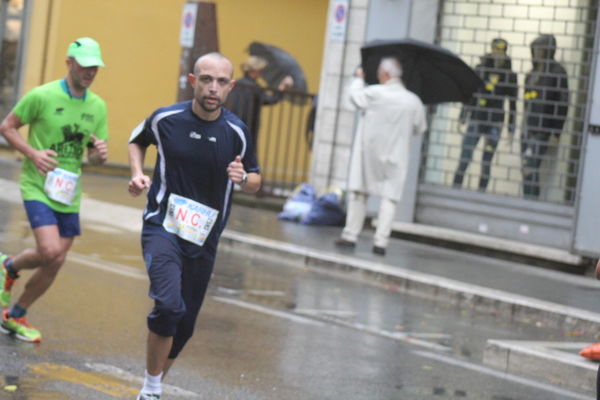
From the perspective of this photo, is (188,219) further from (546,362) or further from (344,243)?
(344,243)

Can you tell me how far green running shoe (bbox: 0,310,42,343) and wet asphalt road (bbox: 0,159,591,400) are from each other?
90 mm

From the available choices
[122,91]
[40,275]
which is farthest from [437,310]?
[122,91]

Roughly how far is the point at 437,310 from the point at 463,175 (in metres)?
5.07

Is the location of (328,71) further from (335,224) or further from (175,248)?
(175,248)

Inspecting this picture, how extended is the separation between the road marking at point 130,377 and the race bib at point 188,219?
3.23 ft

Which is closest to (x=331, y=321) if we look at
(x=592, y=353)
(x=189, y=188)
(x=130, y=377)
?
(x=592, y=353)

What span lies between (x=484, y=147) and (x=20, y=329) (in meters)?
9.39

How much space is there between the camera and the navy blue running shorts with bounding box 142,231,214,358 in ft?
20.2

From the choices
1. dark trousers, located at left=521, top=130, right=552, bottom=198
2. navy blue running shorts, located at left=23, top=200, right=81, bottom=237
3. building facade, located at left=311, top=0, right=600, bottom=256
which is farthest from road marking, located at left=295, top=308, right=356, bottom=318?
dark trousers, located at left=521, top=130, right=552, bottom=198

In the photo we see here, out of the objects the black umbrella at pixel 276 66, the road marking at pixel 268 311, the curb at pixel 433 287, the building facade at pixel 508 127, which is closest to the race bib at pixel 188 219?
the road marking at pixel 268 311

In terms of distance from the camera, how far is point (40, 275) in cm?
805

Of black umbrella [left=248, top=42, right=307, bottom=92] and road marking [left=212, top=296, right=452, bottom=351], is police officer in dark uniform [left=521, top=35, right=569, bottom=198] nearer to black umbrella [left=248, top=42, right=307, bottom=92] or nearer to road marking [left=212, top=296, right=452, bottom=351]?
black umbrella [left=248, top=42, right=307, bottom=92]

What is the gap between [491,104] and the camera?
53.4 feet

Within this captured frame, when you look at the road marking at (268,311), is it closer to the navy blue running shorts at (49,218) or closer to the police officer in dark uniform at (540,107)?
the navy blue running shorts at (49,218)
